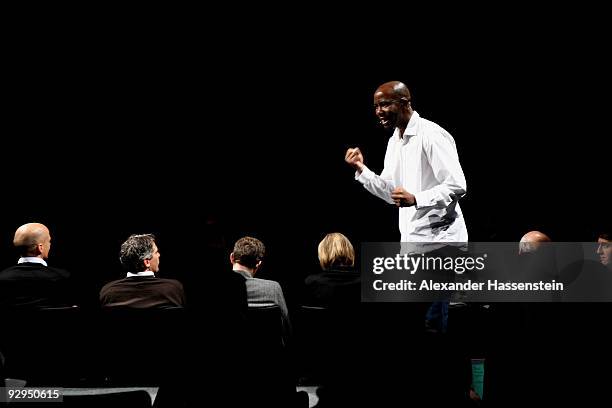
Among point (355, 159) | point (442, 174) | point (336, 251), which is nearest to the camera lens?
Result: point (442, 174)

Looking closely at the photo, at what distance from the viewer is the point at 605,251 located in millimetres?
3752

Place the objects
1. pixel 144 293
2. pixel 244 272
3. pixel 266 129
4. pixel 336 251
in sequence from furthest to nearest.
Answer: pixel 266 129, pixel 336 251, pixel 244 272, pixel 144 293

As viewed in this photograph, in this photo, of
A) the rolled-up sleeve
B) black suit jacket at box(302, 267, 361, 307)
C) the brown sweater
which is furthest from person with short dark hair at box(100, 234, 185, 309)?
the rolled-up sleeve

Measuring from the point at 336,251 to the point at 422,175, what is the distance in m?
0.76

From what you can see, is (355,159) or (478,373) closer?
(478,373)

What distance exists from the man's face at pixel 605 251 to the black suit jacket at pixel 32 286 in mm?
2997

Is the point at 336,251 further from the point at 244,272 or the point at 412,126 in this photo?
the point at 412,126

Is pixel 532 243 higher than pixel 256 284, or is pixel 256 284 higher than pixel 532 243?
pixel 532 243

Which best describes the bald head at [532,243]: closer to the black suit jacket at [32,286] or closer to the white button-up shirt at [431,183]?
the white button-up shirt at [431,183]

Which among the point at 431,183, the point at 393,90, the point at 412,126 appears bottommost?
the point at 431,183

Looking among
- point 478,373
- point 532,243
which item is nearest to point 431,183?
A: point 532,243

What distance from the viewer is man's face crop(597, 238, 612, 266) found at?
3.69 m

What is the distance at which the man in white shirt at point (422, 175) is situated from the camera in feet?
8.67

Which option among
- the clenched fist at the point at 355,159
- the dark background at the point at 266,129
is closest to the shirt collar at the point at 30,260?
the dark background at the point at 266,129
